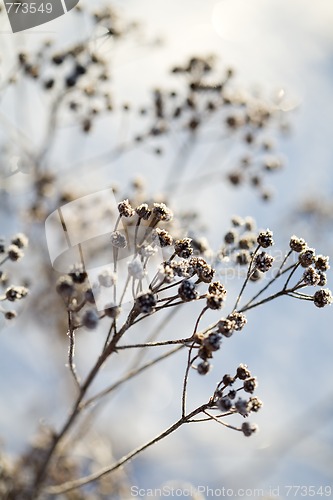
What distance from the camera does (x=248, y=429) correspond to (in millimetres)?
3723

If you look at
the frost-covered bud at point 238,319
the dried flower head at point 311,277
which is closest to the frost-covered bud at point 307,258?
the dried flower head at point 311,277

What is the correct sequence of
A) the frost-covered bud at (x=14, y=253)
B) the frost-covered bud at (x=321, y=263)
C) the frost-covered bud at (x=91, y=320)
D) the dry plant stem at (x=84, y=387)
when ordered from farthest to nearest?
the frost-covered bud at (x=14, y=253)
the frost-covered bud at (x=321, y=263)
the dry plant stem at (x=84, y=387)
the frost-covered bud at (x=91, y=320)

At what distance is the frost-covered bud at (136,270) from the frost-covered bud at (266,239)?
970 mm

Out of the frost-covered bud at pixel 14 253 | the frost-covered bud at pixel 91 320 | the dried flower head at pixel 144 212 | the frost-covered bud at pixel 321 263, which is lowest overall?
the frost-covered bud at pixel 91 320

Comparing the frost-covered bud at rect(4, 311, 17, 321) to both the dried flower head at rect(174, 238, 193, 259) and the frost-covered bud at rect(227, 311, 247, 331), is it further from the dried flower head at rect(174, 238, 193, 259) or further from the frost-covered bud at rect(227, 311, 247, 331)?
the frost-covered bud at rect(227, 311, 247, 331)

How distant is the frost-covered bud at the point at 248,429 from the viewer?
371 centimetres

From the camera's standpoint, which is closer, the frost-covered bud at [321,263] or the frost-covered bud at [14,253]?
the frost-covered bud at [321,263]

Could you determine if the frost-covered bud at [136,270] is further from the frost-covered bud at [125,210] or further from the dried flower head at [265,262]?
the dried flower head at [265,262]

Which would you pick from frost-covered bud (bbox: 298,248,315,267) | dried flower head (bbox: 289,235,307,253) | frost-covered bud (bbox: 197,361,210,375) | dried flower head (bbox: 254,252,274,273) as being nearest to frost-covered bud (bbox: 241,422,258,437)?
frost-covered bud (bbox: 197,361,210,375)

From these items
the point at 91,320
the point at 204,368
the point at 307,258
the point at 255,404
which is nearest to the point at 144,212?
the point at 91,320

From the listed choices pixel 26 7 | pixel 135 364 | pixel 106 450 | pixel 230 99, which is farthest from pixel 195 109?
pixel 106 450

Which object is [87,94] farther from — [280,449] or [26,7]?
[280,449]

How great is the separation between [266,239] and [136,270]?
1.06 metres

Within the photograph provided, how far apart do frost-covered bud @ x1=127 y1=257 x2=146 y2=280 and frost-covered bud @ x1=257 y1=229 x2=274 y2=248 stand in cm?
97
